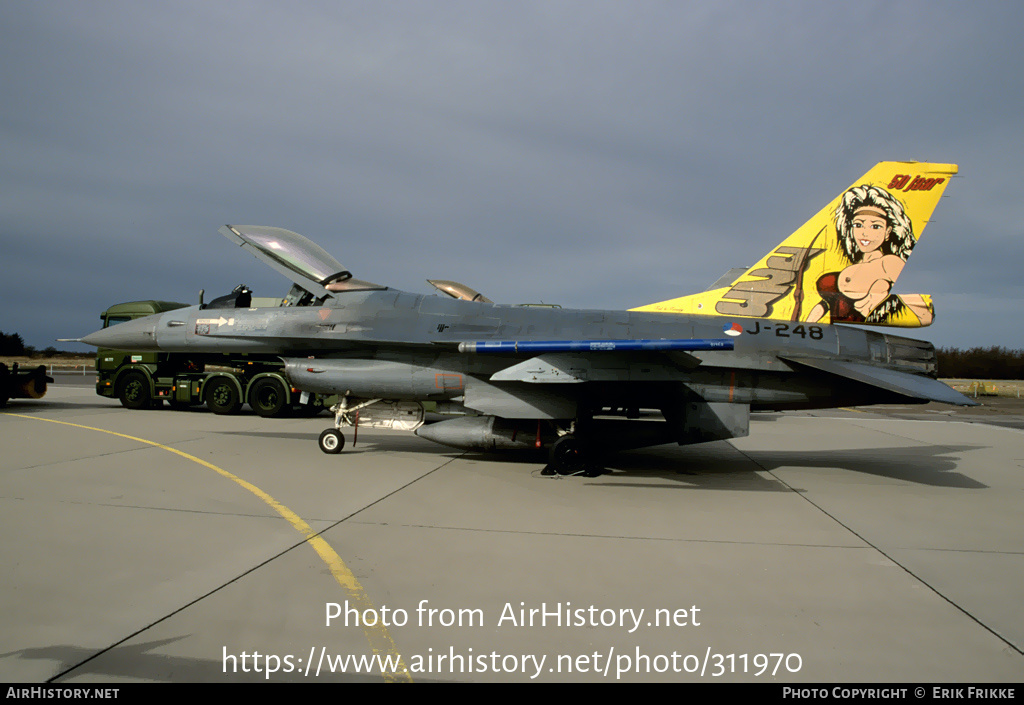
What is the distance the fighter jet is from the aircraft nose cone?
0.82 metres

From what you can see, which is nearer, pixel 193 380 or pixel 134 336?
pixel 134 336

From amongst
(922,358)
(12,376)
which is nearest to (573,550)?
(922,358)

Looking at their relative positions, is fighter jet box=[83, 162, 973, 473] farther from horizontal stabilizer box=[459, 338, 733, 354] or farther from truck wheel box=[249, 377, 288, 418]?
truck wheel box=[249, 377, 288, 418]

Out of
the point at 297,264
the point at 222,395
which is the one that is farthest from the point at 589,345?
the point at 222,395

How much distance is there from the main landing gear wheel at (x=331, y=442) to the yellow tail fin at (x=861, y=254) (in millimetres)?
6222

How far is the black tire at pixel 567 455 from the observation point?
7.66 m

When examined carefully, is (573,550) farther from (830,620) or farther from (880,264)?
(880,264)

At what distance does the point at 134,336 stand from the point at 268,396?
479cm

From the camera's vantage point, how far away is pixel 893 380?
7.15m

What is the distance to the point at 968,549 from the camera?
16.2ft

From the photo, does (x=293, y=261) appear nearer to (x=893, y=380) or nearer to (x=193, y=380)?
(x=193, y=380)

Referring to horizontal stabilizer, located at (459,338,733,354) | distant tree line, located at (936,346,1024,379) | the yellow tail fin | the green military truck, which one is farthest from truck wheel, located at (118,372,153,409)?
distant tree line, located at (936,346,1024,379)

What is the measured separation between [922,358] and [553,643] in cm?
767

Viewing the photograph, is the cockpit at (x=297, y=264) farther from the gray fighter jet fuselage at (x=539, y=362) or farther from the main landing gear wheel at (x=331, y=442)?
the main landing gear wheel at (x=331, y=442)
